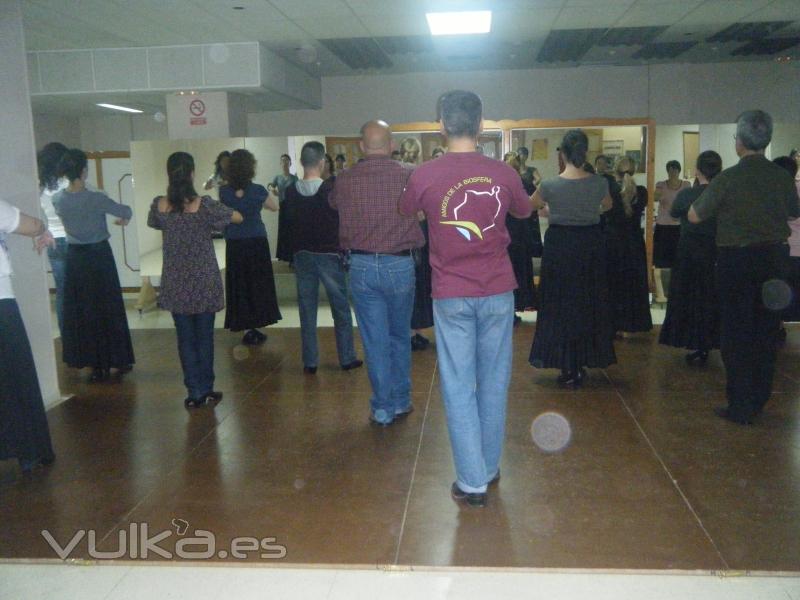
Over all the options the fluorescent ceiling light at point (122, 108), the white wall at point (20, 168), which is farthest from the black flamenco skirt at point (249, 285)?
the fluorescent ceiling light at point (122, 108)

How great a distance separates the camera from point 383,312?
399cm

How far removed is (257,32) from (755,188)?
17.0 ft

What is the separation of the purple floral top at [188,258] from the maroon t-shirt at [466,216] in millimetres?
1730

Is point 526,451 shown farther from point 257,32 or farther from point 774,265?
point 257,32

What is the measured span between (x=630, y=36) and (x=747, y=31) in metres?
1.22

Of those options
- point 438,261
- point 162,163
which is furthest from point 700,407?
point 162,163

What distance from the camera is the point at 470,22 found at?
7.53m

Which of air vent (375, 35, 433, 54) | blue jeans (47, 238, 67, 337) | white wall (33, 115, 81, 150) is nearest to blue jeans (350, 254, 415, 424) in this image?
blue jeans (47, 238, 67, 337)

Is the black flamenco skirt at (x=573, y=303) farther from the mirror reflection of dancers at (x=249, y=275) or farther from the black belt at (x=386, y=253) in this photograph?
the mirror reflection of dancers at (x=249, y=275)

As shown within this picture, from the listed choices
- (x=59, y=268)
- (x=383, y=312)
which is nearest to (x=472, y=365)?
(x=383, y=312)

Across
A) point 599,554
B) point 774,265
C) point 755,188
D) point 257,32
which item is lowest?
point 599,554

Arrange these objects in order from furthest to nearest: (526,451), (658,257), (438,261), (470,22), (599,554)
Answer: (658,257) < (470,22) < (526,451) < (438,261) < (599,554)

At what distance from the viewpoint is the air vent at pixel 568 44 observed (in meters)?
8.36

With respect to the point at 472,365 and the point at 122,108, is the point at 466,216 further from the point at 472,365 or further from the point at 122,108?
the point at 122,108
